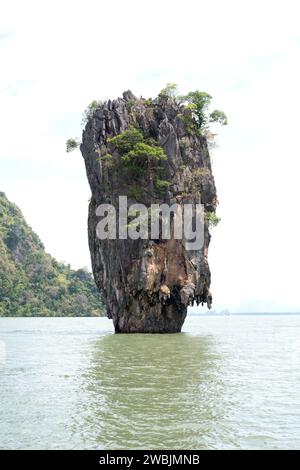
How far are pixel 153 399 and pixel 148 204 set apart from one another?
2154cm

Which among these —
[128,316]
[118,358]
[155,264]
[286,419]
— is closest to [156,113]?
[155,264]

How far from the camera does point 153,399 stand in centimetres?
1171

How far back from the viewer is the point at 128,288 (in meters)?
32.3

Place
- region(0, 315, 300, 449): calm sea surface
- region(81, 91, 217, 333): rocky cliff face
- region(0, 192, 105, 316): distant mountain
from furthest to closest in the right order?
region(0, 192, 105, 316): distant mountain, region(81, 91, 217, 333): rocky cliff face, region(0, 315, 300, 449): calm sea surface

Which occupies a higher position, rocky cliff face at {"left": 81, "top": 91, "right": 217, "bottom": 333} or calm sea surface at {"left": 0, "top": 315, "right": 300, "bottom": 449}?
rocky cliff face at {"left": 81, "top": 91, "right": 217, "bottom": 333}

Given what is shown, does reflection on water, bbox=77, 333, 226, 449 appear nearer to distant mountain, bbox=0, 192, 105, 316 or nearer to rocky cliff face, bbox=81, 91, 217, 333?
rocky cliff face, bbox=81, 91, 217, 333

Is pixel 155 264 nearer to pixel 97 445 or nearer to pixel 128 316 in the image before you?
pixel 128 316

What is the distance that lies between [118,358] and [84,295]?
288 feet

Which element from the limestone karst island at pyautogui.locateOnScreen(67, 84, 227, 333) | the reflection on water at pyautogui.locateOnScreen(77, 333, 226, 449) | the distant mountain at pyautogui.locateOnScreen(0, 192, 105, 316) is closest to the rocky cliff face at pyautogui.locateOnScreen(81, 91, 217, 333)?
the limestone karst island at pyautogui.locateOnScreen(67, 84, 227, 333)

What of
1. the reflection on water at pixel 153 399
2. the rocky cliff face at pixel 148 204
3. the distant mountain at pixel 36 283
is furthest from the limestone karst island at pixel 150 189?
the distant mountain at pixel 36 283

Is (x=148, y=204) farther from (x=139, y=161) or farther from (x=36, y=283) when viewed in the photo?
(x=36, y=283)

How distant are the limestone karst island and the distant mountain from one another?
221ft

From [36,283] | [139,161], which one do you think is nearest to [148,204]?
[139,161]

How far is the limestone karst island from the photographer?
31844 mm
